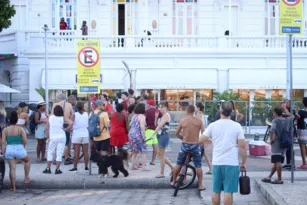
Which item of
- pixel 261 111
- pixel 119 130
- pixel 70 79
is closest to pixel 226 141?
pixel 119 130

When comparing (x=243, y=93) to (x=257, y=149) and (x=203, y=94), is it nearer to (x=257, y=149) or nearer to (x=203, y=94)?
(x=203, y=94)

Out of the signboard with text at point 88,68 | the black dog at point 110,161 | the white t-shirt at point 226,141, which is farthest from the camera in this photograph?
the signboard with text at point 88,68

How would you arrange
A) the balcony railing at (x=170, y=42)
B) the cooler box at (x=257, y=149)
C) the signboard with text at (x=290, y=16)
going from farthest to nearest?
the balcony railing at (x=170, y=42)
the cooler box at (x=257, y=149)
the signboard with text at (x=290, y=16)

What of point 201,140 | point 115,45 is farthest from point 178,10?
point 201,140

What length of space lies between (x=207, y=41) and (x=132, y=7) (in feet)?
16.4

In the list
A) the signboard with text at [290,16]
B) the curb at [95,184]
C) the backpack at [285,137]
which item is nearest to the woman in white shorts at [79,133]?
the curb at [95,184]

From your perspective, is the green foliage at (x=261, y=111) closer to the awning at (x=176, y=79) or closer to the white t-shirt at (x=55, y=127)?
the awning at (x=176, y=79)

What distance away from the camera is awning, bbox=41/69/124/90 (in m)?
29.7

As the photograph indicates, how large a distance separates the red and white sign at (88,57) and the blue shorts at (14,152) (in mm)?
2615

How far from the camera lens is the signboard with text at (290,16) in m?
12.1

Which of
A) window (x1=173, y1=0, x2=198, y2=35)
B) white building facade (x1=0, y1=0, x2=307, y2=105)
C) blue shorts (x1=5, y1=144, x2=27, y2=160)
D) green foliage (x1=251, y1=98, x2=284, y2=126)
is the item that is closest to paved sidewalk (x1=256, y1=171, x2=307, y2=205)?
blue shorts (x1=5, y1=144, x2=27, y2=160)

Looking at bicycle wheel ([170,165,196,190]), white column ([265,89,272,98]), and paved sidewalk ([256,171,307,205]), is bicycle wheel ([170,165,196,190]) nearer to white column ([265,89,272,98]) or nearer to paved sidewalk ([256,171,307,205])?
paved sidewalk ([256,171,307,205])

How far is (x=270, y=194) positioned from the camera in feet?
35.6

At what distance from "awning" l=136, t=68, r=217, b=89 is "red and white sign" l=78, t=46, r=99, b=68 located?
15932 millimetres
